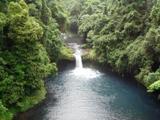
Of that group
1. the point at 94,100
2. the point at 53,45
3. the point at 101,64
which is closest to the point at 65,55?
the point at 101,64

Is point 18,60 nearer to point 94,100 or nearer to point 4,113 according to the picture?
point 4,113

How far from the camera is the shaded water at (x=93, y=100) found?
51.4 meters

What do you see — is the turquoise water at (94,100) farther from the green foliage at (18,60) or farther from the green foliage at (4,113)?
the green foliage at (18,60)

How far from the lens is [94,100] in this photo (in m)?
57.2

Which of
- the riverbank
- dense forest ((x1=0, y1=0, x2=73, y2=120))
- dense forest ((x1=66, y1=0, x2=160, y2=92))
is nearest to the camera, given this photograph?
dense forest ((x1=0, y1=0, x2=73, y2=120))

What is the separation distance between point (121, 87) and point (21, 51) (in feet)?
63.4

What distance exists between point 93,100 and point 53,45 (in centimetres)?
1831

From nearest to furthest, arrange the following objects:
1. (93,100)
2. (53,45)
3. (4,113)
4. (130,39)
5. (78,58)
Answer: (4,113) → (93,100) → (53,45) → (130,39) → (78,58)

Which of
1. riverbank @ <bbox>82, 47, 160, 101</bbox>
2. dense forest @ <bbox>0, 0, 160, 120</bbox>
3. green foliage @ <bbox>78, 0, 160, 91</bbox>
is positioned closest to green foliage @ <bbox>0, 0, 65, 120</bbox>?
dense forest @ <bbox>0, 0, 160, 120</bbox>

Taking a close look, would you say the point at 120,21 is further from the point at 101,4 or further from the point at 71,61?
the point at 101,4

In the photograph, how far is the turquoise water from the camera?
51.4 m

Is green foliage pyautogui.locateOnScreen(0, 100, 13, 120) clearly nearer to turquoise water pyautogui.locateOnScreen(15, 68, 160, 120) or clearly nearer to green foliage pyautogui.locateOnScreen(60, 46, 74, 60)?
turquoise water pyautogui.locateOnScreen(15, 68, 160, 120)

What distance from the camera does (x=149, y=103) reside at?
2223 inches

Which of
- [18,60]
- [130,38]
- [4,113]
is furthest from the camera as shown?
[130,38]
